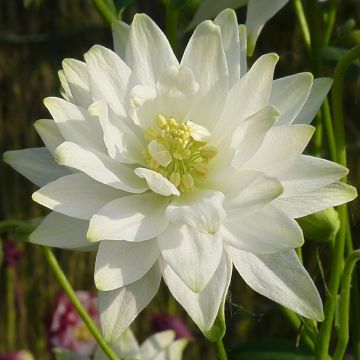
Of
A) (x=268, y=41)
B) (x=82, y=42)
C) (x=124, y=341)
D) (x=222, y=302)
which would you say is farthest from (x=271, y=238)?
(x=82, y=42)

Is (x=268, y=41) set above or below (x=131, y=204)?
below

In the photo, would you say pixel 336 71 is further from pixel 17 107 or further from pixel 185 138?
pixel 17 107

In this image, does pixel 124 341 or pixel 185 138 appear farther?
pixel 124 341

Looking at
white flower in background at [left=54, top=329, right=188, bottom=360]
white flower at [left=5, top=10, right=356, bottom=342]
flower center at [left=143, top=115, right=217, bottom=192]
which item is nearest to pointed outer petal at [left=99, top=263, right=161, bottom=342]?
white flower at [left=5, top=10, right=356, bottom=342]

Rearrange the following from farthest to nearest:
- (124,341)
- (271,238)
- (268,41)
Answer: (268,41)
(124,341)
(271,238)

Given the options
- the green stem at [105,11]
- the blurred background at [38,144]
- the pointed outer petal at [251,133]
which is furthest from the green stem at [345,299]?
the blurred background at [38,144]

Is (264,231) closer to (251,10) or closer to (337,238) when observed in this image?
(337,238)

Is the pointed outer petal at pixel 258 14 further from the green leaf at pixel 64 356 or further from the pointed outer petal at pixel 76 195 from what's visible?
the green leaf at pixel 64 356
